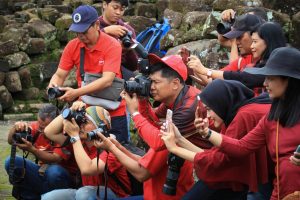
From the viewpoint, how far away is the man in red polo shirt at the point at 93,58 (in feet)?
17.2

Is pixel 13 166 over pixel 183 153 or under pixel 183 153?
under

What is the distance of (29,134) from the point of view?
531 centimetres

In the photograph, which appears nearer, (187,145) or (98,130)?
(187,145)

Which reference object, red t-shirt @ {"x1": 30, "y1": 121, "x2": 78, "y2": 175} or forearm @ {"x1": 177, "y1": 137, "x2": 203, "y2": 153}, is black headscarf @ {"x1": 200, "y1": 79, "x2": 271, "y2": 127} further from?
red t-shirt @ {"x1": 30, "y1": 121, "x2": 78, "y2": 175}

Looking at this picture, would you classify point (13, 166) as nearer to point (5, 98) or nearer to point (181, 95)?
point (181, 95)

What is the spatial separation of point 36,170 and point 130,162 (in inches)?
56.7

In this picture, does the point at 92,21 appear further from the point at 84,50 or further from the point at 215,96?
the point at 215,96

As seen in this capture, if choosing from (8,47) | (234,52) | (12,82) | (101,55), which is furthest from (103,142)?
(8,47)

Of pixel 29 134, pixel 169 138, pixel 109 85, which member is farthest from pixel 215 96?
pixel 29 134

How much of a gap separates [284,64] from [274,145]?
0.47 meters

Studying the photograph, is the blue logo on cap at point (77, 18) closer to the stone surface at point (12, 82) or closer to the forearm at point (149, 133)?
the forearm at point (149, 133)

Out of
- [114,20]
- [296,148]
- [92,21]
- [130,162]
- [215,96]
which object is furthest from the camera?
[114,20]

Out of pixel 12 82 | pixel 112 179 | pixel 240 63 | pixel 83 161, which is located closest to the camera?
pixel 83 161

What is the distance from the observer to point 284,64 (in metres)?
3.56
